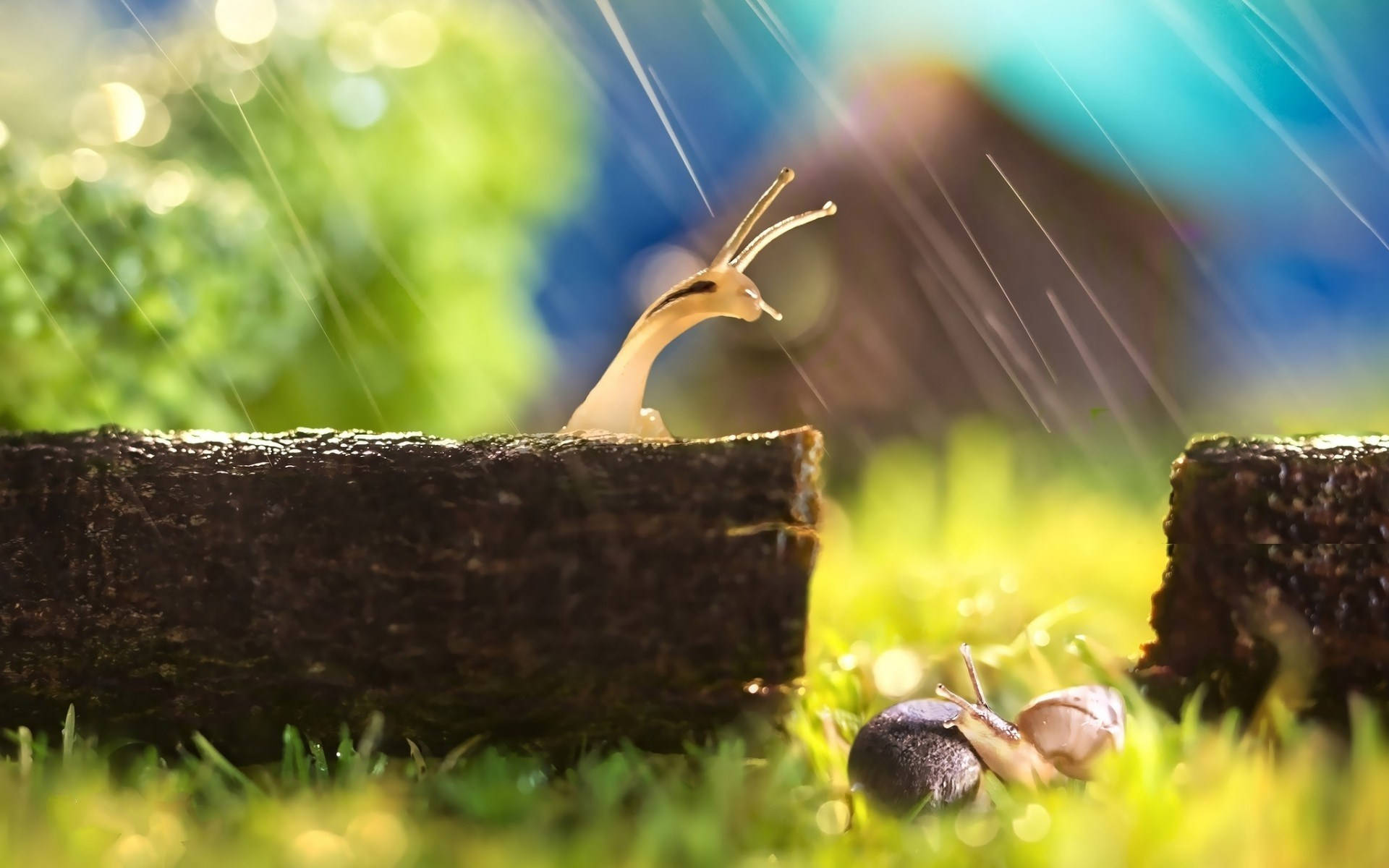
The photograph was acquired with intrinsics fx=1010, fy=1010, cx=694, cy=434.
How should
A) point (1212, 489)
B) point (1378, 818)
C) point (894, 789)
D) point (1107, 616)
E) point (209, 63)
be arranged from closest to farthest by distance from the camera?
1. point (1378, 818)
2. point (894, 789)
3. point (1212, 489)
4. point (1107, 616)
5. point (209, 63)

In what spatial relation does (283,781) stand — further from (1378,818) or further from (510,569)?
(1378,818)

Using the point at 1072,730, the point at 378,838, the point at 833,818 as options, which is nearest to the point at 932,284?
the point at 1072,730

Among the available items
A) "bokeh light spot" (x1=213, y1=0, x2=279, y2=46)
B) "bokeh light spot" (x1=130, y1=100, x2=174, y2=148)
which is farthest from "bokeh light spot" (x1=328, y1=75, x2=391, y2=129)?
"bokeh light spot" (x1=130, y1=100, x2=174, y2=148)

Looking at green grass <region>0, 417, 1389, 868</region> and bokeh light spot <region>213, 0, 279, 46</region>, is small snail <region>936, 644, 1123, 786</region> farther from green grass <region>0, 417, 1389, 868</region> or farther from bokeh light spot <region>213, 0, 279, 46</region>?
bokeh light spot <region>213, 0, 279, 46</region>

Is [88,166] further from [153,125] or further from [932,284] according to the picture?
[932,284]

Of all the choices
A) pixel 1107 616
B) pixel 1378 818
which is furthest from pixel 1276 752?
pixel 1107 616

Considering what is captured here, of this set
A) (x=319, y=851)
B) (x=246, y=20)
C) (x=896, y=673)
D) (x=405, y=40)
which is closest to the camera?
(x=319, y=851)
